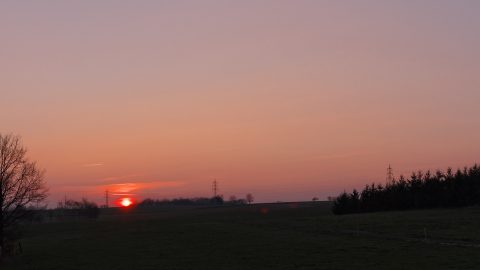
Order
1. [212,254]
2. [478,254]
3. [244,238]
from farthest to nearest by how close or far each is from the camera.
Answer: [244,238]
[212,254]
[478,254]

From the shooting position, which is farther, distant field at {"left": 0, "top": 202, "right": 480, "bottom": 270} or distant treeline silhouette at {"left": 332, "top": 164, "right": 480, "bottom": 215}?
distant treeline silhouette at {"left": 332, "top": 164, "right": 480, "bottom": 215}

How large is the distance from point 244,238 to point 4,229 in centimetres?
2616

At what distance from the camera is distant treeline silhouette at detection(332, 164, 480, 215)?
10475 centimetres

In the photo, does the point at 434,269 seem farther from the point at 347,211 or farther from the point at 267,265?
the point at 347,211

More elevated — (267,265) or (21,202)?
(21,202)

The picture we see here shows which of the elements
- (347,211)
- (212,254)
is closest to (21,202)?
(212,254)

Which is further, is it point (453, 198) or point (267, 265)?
point (453, 198)

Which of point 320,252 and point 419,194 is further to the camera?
point 419,194

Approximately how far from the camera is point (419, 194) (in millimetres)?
112375

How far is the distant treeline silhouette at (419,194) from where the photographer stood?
4124 inches

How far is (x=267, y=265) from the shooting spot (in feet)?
123

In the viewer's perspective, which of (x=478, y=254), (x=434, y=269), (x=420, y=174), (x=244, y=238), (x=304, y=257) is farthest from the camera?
(x=420, y=174)

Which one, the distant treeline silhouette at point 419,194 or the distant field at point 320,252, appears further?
the distant treeline silhouette at point 419,194

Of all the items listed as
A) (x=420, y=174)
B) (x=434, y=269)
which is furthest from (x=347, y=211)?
(x=434, y=269)
